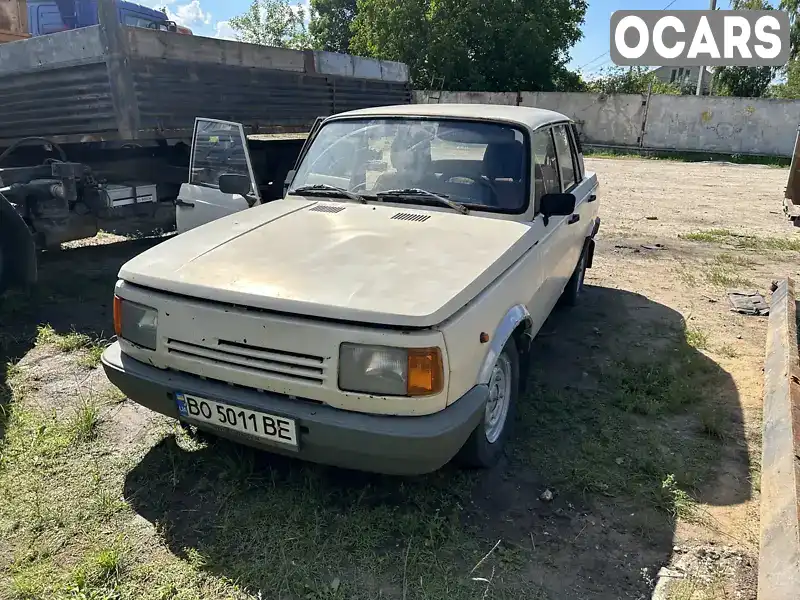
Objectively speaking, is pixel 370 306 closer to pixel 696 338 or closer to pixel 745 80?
pixel 696 338

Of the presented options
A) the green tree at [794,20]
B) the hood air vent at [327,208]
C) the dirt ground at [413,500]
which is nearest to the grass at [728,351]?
the dirt ground at [413,500]

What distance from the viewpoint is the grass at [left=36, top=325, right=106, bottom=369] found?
4.34 metres

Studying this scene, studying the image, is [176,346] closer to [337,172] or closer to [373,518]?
[373,518]

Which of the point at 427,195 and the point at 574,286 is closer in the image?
the point at 427,195

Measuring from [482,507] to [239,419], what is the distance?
1.22 metres

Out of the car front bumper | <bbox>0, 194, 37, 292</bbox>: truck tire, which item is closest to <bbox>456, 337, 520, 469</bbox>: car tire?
the car front bumper

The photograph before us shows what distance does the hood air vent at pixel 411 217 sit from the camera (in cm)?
339

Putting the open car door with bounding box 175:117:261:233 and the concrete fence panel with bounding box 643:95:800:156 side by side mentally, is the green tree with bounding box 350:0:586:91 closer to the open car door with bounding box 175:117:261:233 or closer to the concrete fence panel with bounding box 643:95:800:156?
the concrete fence panel with bounding box 643:95:800:156

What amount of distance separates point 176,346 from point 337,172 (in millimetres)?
1740

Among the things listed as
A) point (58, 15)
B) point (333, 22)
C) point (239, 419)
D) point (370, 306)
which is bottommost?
point (239, 419)

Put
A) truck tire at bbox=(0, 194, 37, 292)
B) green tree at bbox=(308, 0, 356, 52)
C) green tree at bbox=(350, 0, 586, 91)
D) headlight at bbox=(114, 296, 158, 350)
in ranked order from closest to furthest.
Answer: headlight at bbox=(114, 296, 158, 350), truck tire at bbox=(0, 194, 37, 292), green tree at bbox=(350, 0, 586, 91), green tree at bbox=(308, 0, 356, 52)

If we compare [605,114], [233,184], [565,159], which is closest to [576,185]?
[565,159]

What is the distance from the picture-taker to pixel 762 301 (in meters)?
5.88

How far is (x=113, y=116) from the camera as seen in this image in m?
5.45
